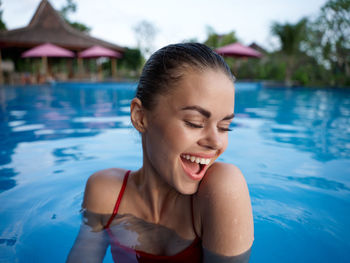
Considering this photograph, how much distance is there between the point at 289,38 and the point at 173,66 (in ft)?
75.7

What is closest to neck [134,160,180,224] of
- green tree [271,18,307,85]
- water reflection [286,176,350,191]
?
water reflection [286,176,350,191]

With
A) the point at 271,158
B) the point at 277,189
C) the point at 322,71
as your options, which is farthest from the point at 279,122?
the point at 322,71

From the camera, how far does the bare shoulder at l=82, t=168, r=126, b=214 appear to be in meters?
1.69

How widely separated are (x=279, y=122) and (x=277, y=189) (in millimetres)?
4096

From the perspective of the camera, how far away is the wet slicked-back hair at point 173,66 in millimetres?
1293

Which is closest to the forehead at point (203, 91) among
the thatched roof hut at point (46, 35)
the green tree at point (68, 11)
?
the thatched roof hut at point (46, 35)

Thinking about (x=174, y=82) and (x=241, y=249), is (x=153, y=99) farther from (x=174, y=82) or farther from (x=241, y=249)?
(x=241, y=249)

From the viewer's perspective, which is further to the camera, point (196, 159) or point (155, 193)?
point (155, 193)

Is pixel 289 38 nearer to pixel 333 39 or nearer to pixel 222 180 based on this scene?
pixel 333 39

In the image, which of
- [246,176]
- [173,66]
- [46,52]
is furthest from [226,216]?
[46,52]

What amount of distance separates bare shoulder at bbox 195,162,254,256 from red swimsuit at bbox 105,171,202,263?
0.14 metres

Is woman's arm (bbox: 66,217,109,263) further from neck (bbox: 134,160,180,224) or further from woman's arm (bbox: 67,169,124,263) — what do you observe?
neck (bbox: 134,160,180,224)

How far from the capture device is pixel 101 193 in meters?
1.69

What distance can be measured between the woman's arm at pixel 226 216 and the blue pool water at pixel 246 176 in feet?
2.43
